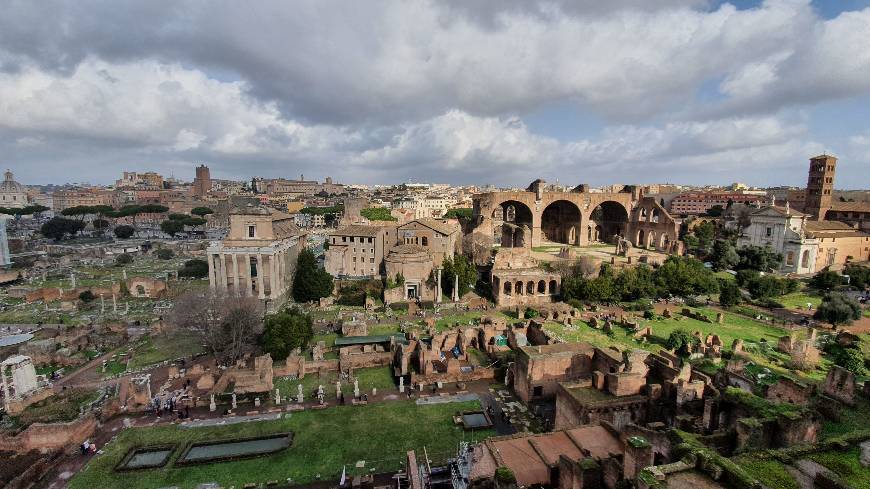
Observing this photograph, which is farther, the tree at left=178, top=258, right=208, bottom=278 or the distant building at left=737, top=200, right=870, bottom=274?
the tree at left=178, top=258, right=208, bottom=278

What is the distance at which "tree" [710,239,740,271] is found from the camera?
160 ft

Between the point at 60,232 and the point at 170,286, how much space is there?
54118mm

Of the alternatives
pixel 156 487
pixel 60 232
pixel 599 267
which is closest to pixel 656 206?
pixel 599 267

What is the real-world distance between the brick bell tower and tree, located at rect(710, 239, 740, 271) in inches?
849

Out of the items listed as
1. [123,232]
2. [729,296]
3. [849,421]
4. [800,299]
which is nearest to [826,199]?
[800,299]

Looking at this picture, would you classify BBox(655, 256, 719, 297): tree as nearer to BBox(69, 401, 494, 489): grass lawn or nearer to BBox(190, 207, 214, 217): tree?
BBox(69, 401, 494, 489): grass lawn

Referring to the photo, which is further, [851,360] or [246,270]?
[246,270]

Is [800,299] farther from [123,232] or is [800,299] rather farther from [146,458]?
[123,232]

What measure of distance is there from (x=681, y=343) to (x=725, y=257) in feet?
94.0

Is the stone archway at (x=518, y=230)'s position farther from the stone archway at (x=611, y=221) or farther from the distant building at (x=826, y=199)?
the distant building at (x=826, y=199)

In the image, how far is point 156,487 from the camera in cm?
1579

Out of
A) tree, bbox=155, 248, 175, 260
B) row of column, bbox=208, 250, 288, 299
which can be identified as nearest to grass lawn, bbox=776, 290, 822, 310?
row of column, bbox=208, 250, 288, 299

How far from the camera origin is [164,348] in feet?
97.2

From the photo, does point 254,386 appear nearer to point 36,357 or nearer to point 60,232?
point 36,357
